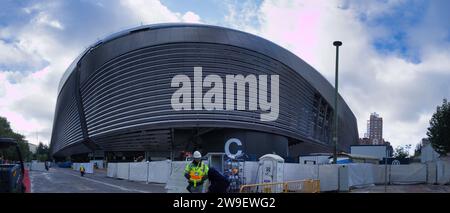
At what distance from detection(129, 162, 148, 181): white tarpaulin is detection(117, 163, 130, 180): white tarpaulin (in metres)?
0.95

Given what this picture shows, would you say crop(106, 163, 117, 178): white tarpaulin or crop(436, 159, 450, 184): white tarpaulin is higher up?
Answer: crop(436, 159, 450, 184): white tarpaulin

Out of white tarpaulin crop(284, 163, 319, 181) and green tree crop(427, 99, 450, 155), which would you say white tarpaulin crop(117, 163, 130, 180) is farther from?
green tree crop(427, 99, 450, 155)

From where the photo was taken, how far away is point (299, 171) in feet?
79.5

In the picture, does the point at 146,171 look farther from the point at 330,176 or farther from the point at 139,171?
the point at 330,176

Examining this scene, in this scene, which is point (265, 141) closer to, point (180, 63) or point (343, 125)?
point (180, 63)

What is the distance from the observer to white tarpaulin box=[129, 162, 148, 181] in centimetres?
3462

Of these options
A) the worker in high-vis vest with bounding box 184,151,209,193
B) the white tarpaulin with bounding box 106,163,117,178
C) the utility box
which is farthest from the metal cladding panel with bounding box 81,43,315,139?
the worker in high-vis vest with bounding box 184,151,209,193

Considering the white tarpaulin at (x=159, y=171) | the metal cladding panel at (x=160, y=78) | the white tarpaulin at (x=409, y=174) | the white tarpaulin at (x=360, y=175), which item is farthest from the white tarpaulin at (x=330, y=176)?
the metal cladding panel at (x=160, y=78)

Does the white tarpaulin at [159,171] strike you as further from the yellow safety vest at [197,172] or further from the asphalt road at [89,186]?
the yellow safety vest at [197,172]

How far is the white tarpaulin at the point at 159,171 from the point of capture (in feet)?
101

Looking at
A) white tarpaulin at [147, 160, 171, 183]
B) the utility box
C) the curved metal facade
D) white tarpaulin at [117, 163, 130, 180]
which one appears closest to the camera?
the utility box

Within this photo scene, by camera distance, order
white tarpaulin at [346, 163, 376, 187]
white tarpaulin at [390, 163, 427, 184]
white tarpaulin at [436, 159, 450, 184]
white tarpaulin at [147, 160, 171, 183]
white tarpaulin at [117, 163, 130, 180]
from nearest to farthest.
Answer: white tarpaulin at [346, 163, 376, 187]
white tarpaulin at [147, 160, 171, 183]
white tarpaulin at [436, 159, 450, 184]
white tarpaulin at [390, 163, 427, 184]
white tarpaulin at [117, 163, 130, 180]

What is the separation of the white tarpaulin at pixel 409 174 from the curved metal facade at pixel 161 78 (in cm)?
3812
